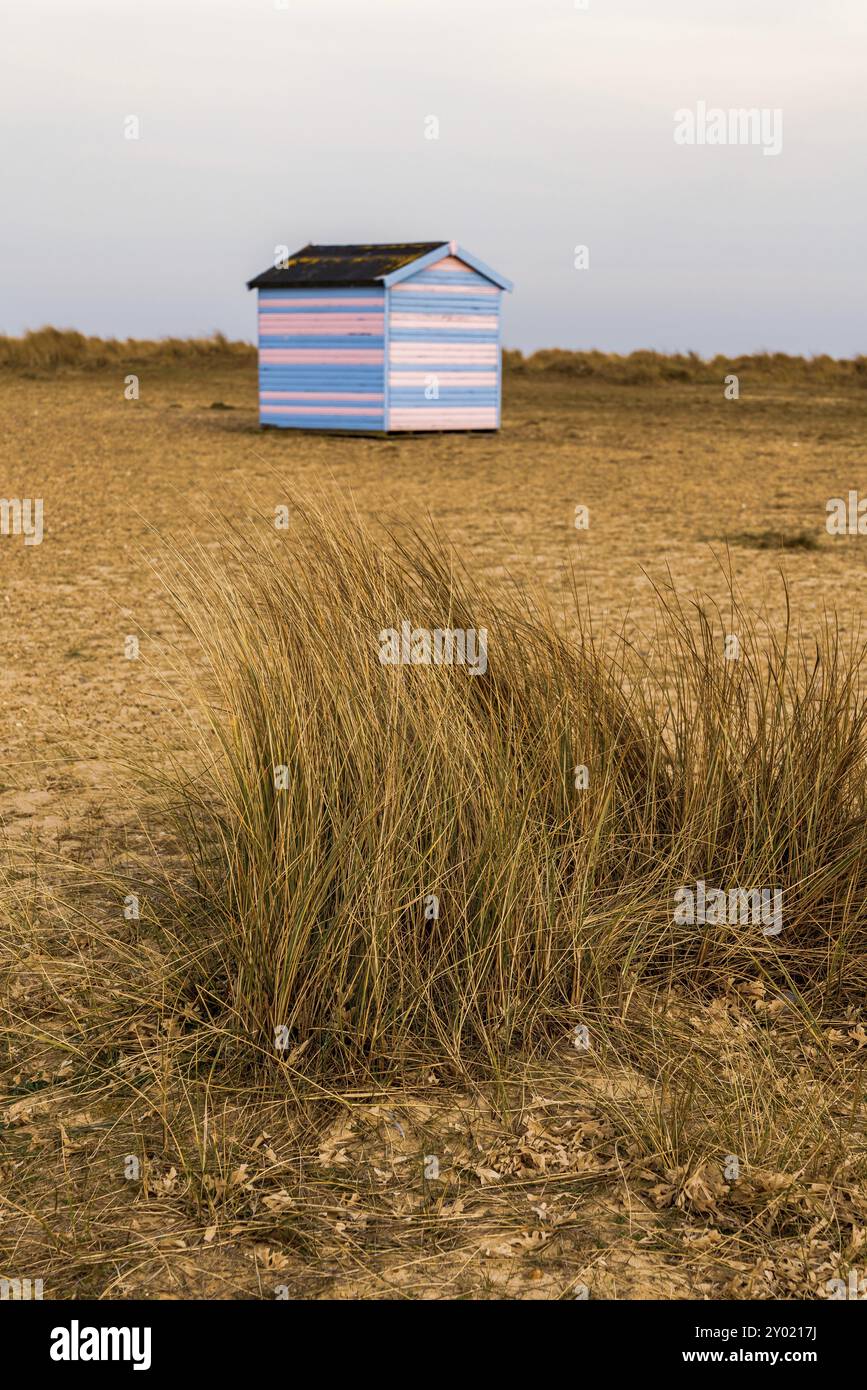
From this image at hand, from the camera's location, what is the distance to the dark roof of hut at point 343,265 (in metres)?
18.3

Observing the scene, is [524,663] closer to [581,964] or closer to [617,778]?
[617,778]

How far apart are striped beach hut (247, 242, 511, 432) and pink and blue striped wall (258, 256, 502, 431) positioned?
1 centimetres

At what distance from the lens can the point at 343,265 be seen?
62.7 feet

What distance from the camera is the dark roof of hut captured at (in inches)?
722

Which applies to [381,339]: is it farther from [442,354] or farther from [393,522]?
[393,522]

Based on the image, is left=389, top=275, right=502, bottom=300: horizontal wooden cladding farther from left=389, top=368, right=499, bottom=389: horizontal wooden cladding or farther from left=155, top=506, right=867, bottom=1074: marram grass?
left=155, top=506, right=867, bottom=1074: marram grass

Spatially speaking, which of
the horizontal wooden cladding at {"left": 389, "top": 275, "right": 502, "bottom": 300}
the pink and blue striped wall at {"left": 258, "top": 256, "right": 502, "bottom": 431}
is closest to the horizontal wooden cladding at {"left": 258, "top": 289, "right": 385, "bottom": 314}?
the pink and blue striped wall at {"left": 258, "top": 256, "right": 502, "bottom": 431}

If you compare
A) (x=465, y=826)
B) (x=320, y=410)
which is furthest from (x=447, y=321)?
(x=465, y=826)

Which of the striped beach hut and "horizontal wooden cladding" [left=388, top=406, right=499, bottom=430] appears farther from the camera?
"horizontal wooden cladding" [left=388, top=406, right=499, bottom=430]

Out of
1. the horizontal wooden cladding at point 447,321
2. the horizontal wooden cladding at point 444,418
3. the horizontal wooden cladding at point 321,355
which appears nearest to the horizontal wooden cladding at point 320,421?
the horizontal wooden cladding at point 444,418

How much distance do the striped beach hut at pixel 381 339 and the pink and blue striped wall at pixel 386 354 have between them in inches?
0.5

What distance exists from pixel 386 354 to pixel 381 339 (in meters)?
0.20

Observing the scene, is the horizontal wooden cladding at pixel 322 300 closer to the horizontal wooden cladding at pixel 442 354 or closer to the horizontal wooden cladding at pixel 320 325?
the horizontal wooden cladding at pixel 320 325
